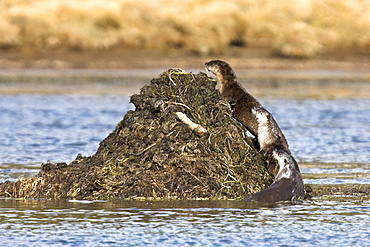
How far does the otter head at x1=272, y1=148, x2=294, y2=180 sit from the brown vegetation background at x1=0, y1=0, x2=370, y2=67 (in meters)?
30.4

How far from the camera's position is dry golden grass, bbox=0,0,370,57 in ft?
134

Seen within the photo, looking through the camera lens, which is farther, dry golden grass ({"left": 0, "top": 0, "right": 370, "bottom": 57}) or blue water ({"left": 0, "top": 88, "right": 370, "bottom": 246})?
dry golden grass ({"left": 0, "top": 0, "right": 370, "bottom": 57})

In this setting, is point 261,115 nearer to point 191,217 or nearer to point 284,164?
point 284,164

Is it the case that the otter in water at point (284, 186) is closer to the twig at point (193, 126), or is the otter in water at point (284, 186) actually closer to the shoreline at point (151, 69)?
the twig at point (193, 126)

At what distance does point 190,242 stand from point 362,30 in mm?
38789

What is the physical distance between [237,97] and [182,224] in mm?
3100

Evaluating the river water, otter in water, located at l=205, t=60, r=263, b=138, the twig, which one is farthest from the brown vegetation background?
the twig

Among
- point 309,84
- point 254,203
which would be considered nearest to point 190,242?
point 254,203

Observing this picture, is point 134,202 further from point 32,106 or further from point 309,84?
point 309,84

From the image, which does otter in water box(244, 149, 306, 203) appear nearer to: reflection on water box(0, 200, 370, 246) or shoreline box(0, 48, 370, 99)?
reflection on water box(0, 200, 370, 246)

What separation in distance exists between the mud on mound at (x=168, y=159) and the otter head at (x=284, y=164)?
0.26m

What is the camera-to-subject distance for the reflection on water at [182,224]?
7547 millimetres

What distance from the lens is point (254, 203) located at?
360 inches

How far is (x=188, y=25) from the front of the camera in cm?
4384
